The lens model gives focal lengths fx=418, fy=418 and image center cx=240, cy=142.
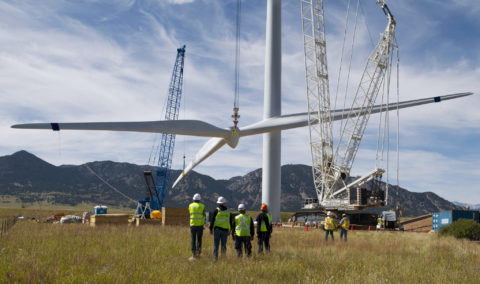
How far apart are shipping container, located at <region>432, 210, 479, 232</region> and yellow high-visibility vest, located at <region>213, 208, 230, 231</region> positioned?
3519 cm

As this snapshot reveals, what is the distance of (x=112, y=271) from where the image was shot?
416 inches

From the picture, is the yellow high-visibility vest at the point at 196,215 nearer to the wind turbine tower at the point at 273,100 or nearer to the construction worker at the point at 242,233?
the construction worker at the point at 242,233

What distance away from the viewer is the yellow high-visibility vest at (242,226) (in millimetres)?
15136

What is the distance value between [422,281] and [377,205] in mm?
45090

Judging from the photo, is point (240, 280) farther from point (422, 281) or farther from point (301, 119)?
point (301, 119)

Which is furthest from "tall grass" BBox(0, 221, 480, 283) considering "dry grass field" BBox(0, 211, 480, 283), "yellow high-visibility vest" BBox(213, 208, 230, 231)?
"yellow high-visibility vest" BBox(213, 208, 230, 231)

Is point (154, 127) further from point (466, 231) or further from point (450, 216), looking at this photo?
point (450, 216)

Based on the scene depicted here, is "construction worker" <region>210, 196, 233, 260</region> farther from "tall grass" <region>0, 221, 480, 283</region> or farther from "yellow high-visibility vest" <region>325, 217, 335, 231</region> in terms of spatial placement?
"yellow high-visibility vest" <region>325, 217, 335, 231</region>

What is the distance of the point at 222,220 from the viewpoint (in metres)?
14.4

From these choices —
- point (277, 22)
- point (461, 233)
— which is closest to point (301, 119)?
point (277, 22)

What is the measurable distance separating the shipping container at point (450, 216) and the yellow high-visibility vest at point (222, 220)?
115ft

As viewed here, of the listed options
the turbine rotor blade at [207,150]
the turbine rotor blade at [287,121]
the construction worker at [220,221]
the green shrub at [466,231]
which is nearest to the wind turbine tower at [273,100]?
the turbine rotor blade at [287,121]

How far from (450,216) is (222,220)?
35918mm

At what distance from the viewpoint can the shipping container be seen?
42375 millimetres
